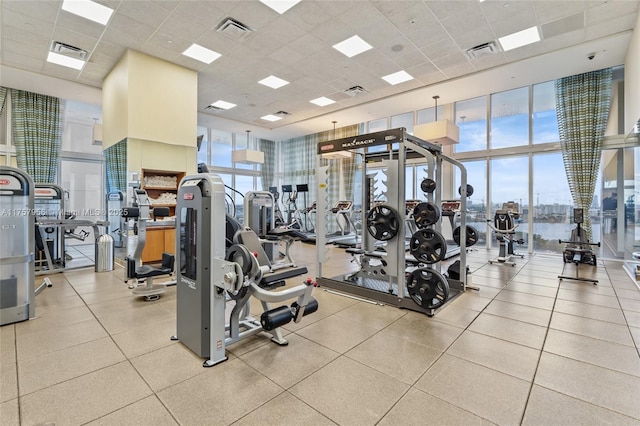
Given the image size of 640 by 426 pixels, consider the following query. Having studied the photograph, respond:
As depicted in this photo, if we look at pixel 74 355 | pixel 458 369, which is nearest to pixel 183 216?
pixel 74 355

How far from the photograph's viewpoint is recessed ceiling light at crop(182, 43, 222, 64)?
5.99 metres

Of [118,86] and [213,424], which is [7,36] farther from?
[213,424]

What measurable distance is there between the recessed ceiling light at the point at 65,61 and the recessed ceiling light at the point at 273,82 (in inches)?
151

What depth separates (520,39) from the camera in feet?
18.3

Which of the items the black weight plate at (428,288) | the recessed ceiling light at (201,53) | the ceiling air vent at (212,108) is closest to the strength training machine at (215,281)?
the black weight plate at (428,288)

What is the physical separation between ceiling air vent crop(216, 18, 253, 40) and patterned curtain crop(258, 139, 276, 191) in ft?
27.4

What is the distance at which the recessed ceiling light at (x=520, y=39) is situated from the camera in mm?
5361

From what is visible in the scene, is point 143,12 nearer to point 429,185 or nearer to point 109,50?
point 109,50

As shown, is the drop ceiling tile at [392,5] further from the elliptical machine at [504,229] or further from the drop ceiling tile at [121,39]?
the elliptical machine at [504,229]

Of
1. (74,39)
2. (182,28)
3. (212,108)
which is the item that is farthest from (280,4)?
(212,108)

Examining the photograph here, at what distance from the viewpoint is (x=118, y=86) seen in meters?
6.43

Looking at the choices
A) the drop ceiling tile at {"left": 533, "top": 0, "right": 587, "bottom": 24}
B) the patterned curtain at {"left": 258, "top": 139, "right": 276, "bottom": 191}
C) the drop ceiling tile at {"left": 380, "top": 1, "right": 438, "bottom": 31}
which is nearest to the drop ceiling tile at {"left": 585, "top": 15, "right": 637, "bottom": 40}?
the drop ceiling tile at {"left": 533, "top": 0, "right": 587, "bottom": 24}

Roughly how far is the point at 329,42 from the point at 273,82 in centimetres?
231

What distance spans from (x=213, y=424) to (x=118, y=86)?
23.5 ft
